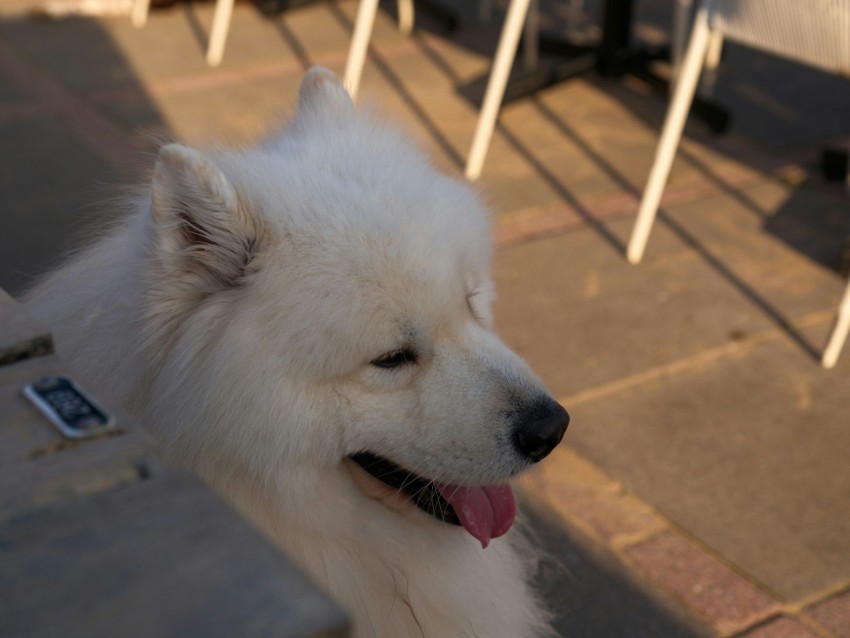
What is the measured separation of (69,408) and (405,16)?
289 inches

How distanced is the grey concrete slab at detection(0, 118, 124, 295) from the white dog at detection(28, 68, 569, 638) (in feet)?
8.32

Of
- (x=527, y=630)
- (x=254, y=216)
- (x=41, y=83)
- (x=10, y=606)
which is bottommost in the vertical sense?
(x=41, y=83)

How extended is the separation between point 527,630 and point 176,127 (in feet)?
14.4

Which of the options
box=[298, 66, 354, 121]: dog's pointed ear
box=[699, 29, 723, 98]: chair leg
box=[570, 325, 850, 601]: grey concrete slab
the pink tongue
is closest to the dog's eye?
the pink tongue

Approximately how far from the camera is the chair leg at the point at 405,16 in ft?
26.6

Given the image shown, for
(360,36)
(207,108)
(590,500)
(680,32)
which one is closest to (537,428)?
(590,500)

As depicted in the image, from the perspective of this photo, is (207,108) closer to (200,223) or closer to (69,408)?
(200,223)

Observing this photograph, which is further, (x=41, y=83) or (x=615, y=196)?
(x=41, y=83)

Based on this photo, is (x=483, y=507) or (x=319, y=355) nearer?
(x=319, y=355)

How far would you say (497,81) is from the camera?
5.58m

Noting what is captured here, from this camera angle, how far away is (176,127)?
20.0 feet

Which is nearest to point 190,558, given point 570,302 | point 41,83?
point 570,302

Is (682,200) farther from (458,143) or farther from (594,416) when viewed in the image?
(594,416)

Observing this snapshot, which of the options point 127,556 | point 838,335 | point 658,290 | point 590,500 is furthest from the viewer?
point 658,290
